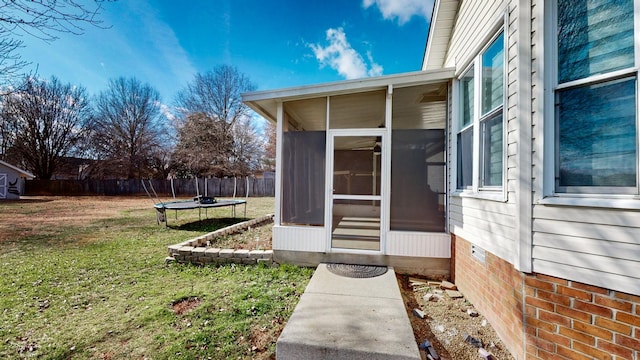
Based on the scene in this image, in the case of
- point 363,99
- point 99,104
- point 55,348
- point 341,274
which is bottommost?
point 55,348

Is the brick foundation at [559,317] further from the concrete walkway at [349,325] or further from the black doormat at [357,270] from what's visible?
the black doormat at [357,270]

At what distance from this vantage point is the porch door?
4121mm

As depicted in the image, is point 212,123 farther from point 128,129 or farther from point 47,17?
point 47,17

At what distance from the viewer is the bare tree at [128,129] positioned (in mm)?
24250

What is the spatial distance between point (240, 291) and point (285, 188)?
1679mm

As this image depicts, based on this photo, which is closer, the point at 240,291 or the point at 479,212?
the point at 479,212

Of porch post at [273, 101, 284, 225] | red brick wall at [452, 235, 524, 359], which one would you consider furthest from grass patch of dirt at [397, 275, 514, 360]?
porch post at [273, 101, 284, 225]

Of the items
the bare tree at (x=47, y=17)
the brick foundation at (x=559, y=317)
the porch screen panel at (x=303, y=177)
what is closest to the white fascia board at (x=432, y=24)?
the porch screen panel at (x=303, y=177)

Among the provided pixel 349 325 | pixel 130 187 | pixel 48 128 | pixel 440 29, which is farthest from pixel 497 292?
pixel 48 128

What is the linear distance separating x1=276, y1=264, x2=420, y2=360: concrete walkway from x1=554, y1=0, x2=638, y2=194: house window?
1811 mm

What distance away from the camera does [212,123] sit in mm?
23516

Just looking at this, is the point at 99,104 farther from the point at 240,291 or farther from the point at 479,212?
the point at 479,212

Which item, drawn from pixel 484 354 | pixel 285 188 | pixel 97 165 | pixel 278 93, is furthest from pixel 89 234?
pixel 97 165

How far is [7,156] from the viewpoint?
23656 millimetres
